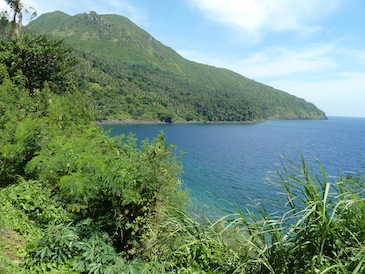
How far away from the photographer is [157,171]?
26.0 ft

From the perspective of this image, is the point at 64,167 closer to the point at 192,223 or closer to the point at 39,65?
the point at 192,223

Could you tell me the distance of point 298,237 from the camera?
11.1 feet

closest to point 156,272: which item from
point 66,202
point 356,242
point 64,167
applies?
point 356,242

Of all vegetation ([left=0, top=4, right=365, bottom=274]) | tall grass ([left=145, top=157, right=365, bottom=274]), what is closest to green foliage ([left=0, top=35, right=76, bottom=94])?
vegetation ([left=0, top=4, right=365, bottom=274])

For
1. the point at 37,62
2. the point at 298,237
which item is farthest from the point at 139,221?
the point at 37,62

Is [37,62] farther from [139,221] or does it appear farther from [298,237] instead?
[298,237]

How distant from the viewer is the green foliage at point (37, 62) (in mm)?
19188

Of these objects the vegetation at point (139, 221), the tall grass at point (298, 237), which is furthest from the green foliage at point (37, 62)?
the tall grass at point (298, 237)

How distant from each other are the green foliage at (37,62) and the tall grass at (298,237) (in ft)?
60.8

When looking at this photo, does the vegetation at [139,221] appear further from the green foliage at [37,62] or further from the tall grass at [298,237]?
the green foliage at [37,62]

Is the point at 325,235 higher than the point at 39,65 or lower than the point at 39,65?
lower

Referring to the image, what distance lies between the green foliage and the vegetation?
7.46m

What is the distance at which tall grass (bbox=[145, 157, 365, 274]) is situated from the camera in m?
2.98

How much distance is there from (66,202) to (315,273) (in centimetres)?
724
